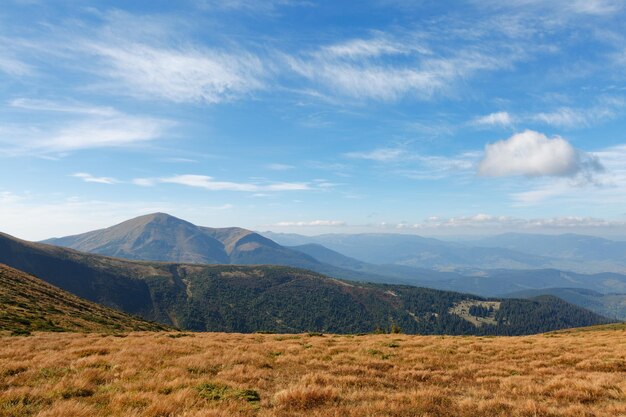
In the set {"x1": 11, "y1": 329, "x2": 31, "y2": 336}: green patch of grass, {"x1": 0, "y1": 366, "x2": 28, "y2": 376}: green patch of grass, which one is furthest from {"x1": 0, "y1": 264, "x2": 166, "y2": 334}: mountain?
{"x1": 0, "y1": 366, "x2": 28, "y2": 376}: green patch of grass

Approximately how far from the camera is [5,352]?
53.5 feet

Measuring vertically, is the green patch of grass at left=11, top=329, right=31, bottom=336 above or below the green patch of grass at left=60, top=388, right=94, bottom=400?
below

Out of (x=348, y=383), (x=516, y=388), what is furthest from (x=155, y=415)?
(x=516, y=388)

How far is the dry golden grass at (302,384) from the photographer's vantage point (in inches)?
352

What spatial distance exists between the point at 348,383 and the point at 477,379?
5.45m

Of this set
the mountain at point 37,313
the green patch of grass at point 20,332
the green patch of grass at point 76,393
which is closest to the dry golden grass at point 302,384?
the green patch of grass at point 76,393

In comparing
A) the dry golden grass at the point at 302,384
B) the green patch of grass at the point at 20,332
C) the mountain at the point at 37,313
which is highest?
the dry golden grass at the point at 302,384

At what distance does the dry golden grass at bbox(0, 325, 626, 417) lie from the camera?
8.94 meters

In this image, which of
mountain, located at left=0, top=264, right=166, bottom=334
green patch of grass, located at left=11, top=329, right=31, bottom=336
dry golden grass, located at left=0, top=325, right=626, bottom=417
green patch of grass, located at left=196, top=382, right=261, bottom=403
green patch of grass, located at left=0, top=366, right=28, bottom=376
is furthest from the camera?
mountain, located at left=0, top=264, right=166, bottom=334

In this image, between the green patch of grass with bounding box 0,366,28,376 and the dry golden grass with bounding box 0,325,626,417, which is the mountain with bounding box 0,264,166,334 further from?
the green patch of grass with bounding box 0,366,28,376

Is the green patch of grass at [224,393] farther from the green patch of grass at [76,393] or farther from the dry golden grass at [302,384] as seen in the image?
the green patch of grass at [76,393]

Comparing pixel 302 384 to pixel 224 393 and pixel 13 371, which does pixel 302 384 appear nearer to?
pixel 224 393

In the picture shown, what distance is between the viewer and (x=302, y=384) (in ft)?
36.8

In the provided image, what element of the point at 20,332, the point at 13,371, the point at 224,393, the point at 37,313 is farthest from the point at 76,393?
the point at 37,313
